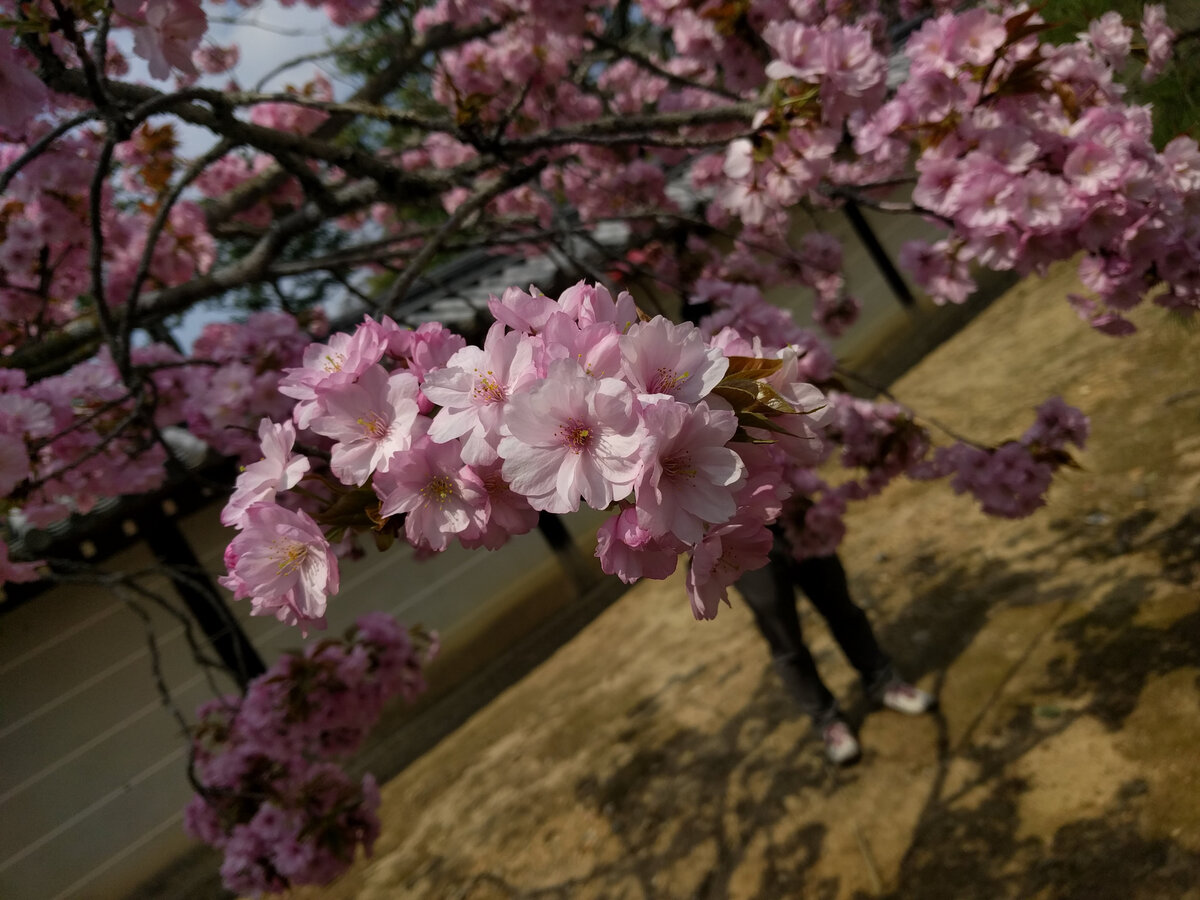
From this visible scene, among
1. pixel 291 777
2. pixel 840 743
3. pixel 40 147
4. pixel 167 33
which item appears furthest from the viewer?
pixel 840 743

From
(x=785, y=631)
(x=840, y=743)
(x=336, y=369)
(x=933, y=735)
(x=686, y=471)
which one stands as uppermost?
(x=336, y=369)

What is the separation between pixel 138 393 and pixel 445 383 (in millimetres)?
1767

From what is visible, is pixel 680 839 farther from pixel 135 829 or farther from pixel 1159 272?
pixel 135 829

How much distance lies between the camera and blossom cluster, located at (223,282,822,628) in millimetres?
805

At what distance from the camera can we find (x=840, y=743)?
2898 millimetres

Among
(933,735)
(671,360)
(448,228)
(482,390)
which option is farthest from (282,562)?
(933,735)

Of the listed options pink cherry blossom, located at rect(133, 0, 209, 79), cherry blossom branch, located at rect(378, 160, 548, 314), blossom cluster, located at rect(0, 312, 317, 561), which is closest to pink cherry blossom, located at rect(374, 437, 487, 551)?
cherry blossom branch, located at rect(378, 160, 548, 314)

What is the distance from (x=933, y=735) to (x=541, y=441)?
2.66 metres

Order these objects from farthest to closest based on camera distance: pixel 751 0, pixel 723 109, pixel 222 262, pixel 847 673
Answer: pixel 222 262
pixel 847 673
pixel 751 0
pixel 723 109

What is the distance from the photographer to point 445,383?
2.91ft

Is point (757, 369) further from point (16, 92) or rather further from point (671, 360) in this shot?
point (16, 92)

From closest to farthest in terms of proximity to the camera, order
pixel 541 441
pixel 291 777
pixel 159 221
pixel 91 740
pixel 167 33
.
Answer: pixel 541 441 → pixel 167 33 → pixel 159 221 → pixel 291 777 → pixel 91 740

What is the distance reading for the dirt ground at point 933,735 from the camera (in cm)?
223

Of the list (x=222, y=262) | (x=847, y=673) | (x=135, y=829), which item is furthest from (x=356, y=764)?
(x=222, y=262)
